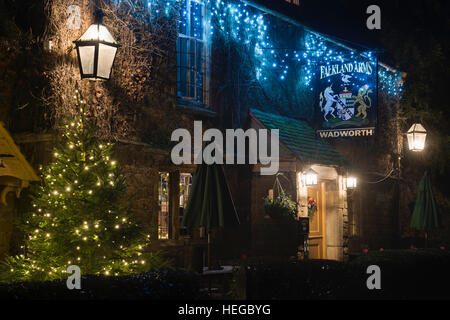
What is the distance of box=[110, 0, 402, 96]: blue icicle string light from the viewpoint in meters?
12.8

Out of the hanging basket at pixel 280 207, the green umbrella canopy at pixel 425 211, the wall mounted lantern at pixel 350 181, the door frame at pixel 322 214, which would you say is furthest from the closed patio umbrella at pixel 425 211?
the hanging basket at pixel 280 207

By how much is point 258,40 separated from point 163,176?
515 cm

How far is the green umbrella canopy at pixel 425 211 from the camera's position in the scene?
1560cm

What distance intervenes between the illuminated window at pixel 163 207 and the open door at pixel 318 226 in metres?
5.77

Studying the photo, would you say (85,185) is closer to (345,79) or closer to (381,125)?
(345,79)

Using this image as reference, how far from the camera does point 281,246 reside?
13.6 m

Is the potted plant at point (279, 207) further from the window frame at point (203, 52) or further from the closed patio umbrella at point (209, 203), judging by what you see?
the closed patio umbrella at point (209, 203)

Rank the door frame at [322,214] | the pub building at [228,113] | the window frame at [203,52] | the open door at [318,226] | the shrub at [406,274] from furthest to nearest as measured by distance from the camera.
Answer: the door frame at [322,214] < the open door at [318,226] < the window frame at [203,52] < the pub building at [228,113] < the shrub at [406,274]

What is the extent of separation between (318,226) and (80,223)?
32.2ft

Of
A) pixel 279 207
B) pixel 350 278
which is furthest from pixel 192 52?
pixel 350 278

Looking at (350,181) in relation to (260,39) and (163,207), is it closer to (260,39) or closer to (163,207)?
(260,39)

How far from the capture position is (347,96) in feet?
47.8

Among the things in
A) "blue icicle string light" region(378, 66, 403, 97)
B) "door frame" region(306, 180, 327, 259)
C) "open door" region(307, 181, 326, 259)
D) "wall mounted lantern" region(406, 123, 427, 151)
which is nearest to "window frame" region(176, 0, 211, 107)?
"open door" region(307, 181, 326, 259)

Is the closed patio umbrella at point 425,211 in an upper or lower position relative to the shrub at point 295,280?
upper
